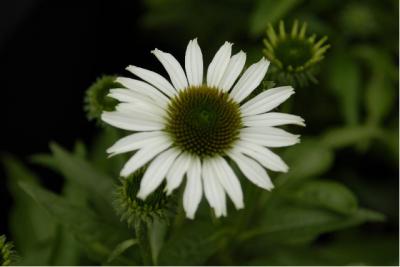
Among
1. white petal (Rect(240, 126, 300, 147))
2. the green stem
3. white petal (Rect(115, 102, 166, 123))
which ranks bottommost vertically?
the green stem

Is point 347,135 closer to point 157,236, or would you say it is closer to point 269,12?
point 269,12

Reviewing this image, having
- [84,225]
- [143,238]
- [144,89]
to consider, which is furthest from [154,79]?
[84,225]

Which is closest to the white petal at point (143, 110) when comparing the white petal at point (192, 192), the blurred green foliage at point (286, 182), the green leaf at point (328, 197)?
the white petal at point (192, 192)

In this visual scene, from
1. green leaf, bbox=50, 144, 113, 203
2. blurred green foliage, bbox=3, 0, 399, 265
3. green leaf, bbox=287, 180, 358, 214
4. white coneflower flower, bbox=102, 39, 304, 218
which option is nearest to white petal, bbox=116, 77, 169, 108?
white coneflower flower, bbox=102, 39, 304, 218

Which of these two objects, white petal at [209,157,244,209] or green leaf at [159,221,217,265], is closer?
white petal at [209,157,244,209]

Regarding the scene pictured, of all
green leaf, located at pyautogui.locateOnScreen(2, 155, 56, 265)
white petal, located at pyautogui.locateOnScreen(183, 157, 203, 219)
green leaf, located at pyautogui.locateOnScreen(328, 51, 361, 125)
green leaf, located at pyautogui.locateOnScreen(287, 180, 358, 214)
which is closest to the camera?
white petal, located at pyautogui.locateOnScreen(183, 157, 203, 219)

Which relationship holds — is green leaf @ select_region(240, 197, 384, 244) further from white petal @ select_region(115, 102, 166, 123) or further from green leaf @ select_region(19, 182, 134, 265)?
white petal @ select_region(115, 102, 166, 123)

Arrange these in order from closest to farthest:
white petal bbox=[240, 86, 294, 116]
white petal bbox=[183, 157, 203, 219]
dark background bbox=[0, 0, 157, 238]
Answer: white petal bbox=[183, 157, 203, 219]
white petal bbox=[240, 86, 294, 116]
dark background bbox=[0, 0, 157, 238]

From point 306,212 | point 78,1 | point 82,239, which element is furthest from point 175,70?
point 78,1
